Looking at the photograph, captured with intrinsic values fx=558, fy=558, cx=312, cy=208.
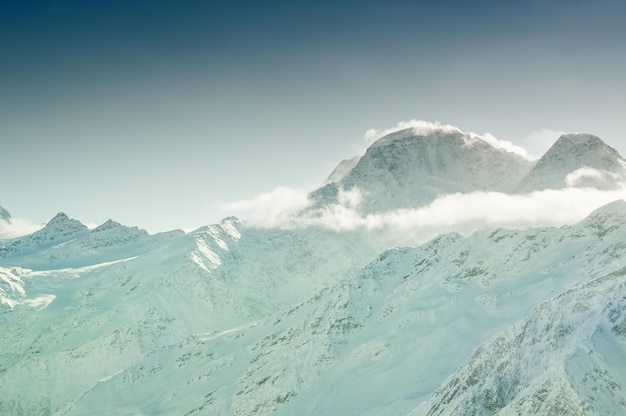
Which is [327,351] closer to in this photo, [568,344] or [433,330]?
[433,330]

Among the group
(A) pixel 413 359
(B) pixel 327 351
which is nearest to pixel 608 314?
(A) pixel 413 359

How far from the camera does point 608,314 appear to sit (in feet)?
298

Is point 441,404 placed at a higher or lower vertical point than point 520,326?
lower

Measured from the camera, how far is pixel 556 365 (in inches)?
3265

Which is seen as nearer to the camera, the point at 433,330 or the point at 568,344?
the point at 568,344

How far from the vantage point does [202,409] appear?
195m

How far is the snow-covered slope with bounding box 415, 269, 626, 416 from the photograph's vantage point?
77.6m

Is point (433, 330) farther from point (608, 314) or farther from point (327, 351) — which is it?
point (608, 314)

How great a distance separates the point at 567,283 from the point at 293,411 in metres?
88.9

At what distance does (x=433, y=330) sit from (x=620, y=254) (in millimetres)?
58987

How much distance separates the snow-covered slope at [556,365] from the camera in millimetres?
77625

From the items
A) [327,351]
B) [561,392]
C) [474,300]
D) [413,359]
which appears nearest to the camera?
[561,392]

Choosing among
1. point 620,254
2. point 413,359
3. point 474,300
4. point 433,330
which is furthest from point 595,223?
point 413,359

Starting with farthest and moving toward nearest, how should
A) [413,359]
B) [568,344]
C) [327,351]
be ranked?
[327,351], [413,359], [568,344]
